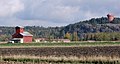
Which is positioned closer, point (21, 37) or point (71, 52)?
point (71, 52)

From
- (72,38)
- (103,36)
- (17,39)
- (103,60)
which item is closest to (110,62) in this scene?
(103,60)

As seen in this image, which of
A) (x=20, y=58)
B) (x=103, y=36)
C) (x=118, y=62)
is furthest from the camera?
(x=103, y=36)

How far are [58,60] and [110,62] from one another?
5.15 meters

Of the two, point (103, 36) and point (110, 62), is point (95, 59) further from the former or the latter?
point (103, 36)

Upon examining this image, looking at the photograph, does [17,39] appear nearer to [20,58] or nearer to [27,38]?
[27,38]

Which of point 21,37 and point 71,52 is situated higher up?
point 21,37

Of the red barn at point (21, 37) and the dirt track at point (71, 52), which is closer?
the dirt track at point (71, 52)

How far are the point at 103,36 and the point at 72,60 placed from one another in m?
131

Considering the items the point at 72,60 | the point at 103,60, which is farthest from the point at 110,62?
the point at 72,60

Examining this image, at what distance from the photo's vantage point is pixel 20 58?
114ft

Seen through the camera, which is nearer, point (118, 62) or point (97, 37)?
point (118, 62)

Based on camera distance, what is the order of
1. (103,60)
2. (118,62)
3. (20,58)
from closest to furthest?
(118,62)
(103,60)
(20,58)

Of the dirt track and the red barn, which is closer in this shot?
the dirt track

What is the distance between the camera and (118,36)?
16188 centimetres
